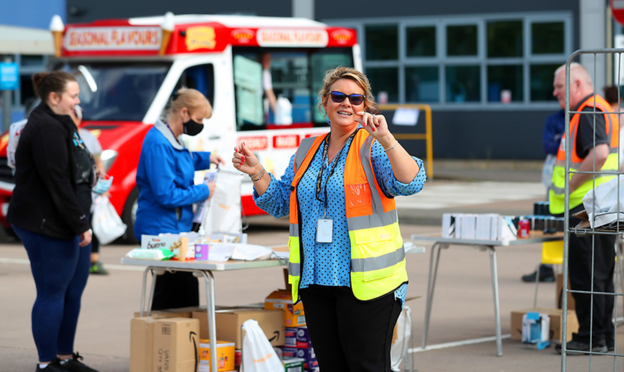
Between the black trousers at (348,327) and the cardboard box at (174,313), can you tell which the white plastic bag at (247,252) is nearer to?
the cardboard box at (174,313)

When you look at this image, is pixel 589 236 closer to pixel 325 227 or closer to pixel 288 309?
pixel 288 309

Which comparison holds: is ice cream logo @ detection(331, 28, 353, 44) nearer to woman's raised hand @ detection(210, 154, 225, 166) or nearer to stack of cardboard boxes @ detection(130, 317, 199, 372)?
woman's raised hand @ detection(210, 154, 225, 166)

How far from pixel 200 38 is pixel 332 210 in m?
9.86

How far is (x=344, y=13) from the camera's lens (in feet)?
91.5

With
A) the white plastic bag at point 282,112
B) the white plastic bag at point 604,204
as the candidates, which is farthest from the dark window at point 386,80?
the white plastic bag at point 604,204

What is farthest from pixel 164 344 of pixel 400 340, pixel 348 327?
pixel 348 327

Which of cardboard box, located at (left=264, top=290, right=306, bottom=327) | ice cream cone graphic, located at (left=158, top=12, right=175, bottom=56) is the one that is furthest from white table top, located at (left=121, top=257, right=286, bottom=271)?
ice cream cone graphic, located at (left=158, top=12, right=175, bottom=56)

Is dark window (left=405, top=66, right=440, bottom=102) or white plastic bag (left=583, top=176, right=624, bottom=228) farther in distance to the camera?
dark window (left=405, top=66, right=440, bottom=102)

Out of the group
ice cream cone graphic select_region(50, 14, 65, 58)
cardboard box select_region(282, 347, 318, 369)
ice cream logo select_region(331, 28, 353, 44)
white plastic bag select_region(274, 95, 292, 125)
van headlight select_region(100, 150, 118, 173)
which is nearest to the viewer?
cardboard box select_region(282, 347, 318, 369)

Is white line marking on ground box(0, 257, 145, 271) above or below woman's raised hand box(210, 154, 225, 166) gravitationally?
below

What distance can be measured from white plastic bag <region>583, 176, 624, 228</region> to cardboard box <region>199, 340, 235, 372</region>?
2.28m

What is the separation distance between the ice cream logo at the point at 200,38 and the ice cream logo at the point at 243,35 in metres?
0.38

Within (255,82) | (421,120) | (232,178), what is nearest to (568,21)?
(421,120)

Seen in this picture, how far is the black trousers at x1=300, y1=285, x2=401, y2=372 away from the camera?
4430 millimetres
